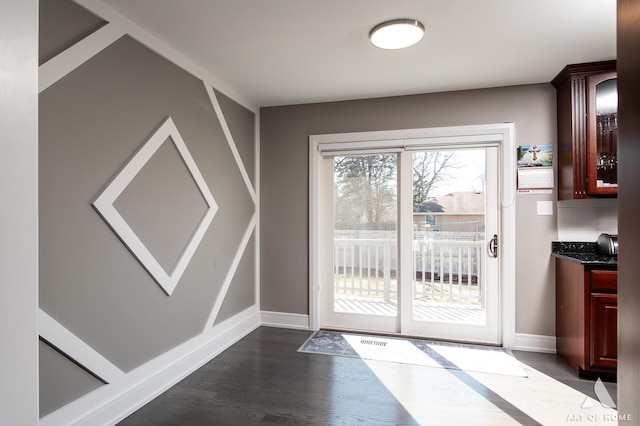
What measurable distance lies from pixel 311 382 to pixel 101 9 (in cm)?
278

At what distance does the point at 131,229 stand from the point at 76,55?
1007mm

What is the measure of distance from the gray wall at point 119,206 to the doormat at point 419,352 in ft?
3.60

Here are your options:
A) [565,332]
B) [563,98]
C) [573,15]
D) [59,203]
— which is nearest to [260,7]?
[59,203]

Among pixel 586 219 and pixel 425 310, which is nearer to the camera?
pixel 586 219

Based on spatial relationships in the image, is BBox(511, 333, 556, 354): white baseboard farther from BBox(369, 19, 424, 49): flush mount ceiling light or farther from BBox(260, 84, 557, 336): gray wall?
BBox(369, 19, 424, 49): flush mount ceiling light

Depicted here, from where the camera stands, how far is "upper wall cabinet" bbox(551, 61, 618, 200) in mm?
2768

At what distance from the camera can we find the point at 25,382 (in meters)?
0.89

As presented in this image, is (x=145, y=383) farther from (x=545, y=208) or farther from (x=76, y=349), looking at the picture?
(x=545, y=208)

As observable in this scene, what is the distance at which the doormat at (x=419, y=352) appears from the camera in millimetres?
2820

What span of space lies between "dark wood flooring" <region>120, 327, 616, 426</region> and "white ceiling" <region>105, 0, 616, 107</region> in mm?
2485

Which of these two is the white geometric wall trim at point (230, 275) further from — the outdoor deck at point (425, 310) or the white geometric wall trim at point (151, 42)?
the white geometric wall trim at point (151, 42)

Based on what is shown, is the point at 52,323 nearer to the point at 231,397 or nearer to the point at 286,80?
the point at 231,397

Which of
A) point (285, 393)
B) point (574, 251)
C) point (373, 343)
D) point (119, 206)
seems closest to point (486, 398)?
point (373, 343)

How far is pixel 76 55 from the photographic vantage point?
71.1 inches
